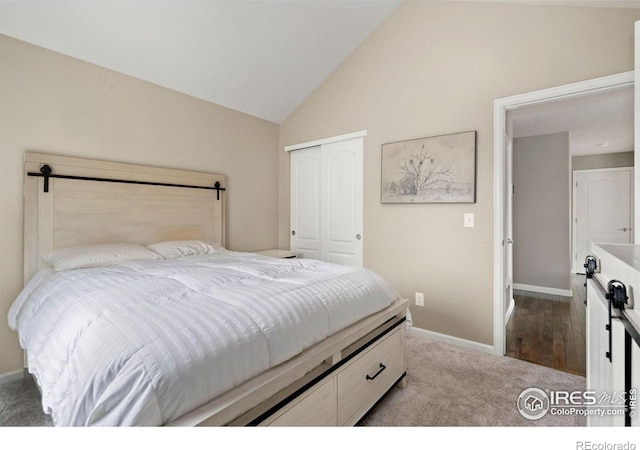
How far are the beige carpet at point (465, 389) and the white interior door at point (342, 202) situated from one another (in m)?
1.25

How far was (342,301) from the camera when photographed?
1.49 m

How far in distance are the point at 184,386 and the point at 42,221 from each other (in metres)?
2.22

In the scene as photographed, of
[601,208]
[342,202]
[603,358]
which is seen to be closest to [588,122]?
[601,208]

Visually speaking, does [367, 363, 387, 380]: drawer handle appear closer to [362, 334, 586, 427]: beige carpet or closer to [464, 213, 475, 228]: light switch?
[362, 334, 586, 427]: beige carpet

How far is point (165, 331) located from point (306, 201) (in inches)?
118

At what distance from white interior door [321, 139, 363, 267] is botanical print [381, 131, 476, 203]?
1.25ft

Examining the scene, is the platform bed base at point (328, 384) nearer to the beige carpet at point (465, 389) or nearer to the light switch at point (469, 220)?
the beige carpet at point (465, 389)

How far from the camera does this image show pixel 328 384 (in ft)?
4.34

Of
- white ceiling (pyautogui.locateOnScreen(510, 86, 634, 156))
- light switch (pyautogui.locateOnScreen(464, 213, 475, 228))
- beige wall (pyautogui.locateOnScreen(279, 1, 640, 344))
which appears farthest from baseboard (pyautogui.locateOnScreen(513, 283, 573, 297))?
light switch (pyautogui.locateOnScreen(464, 213, 475, 228))

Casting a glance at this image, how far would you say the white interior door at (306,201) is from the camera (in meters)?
3.74

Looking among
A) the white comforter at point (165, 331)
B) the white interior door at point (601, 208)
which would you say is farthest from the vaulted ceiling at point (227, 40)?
the white interior door at point (601, 208)

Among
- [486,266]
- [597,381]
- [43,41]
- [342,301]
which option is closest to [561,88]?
[486,266]

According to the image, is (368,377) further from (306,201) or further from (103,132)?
(103,132)

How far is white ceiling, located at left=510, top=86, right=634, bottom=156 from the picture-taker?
330cm
